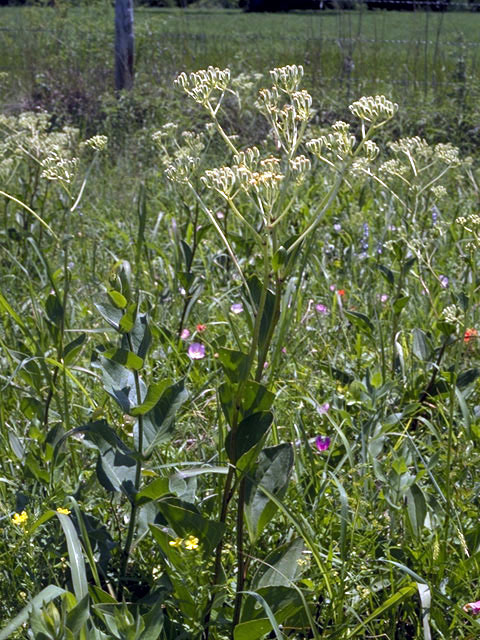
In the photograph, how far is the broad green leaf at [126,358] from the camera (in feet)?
4.27

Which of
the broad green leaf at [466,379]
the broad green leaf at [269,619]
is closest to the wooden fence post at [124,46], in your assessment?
the broad green leaf at [466,379]

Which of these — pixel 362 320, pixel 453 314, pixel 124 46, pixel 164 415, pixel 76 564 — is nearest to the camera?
pixel 76 564

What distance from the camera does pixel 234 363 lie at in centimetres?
117

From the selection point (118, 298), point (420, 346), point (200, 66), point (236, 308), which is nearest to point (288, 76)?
point (118, 298)

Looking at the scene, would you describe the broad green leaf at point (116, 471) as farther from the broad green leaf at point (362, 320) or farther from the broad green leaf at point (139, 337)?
the broad green leaf at point (362, 320)

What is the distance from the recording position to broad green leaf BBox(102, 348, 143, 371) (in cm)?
130

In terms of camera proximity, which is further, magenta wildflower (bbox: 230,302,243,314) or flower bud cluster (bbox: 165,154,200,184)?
magenta wildflower (bbox: 230,302,243,314)

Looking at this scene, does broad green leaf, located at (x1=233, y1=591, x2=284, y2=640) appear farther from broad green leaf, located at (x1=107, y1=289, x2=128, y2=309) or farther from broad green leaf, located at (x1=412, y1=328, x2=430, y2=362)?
broad green leaf, located at (x1=412, y1=328, x2=430, y2=362)

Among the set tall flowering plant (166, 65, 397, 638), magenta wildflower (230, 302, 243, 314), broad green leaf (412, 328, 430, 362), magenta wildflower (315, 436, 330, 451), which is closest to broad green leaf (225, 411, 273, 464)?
tall flowering plant (166, 65, 397, 638)

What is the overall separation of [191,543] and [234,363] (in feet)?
0.85

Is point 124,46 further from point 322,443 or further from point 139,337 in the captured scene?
point 139,337

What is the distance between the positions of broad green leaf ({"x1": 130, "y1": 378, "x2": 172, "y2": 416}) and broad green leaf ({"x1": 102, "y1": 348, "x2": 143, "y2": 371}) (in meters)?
0.04

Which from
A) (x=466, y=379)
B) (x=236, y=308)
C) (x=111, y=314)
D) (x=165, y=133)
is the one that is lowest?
(x=236, y=308)

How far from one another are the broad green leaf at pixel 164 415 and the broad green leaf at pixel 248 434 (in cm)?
18
